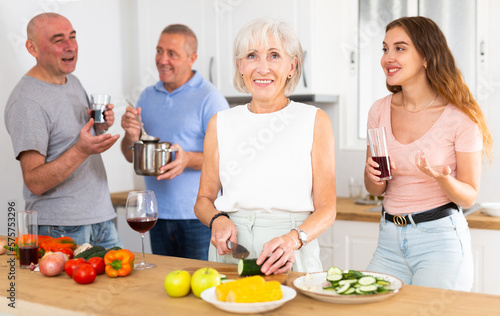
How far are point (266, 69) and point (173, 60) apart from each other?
129 cm

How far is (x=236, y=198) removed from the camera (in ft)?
5.93

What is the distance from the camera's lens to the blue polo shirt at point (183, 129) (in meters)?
2.85

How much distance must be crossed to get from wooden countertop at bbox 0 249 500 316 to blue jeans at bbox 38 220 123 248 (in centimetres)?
86

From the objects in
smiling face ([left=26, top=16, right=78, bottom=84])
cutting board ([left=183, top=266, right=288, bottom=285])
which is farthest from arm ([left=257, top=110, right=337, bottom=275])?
smiling face ([left=26, top=16, right=78, bottom=84])

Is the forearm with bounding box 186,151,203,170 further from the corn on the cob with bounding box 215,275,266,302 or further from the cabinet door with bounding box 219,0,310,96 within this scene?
the corn on the cob with bounding box 215,275,266,302

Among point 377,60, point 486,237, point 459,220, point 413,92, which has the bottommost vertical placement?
point 486,237

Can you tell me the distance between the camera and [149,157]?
2566mm

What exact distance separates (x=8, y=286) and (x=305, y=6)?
7.94ft

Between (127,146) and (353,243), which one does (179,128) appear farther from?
(353,243)

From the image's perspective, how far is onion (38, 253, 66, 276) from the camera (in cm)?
158

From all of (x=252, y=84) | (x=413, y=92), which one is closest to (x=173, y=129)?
(x=252, y=84)

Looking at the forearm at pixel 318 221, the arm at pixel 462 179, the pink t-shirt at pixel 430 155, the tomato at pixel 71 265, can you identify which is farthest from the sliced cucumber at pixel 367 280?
the tomato at pixel 71 265

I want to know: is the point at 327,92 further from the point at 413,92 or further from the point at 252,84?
the point at 252,84

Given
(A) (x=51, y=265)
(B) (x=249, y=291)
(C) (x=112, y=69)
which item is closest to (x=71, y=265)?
(A) (x=51, y=265)
